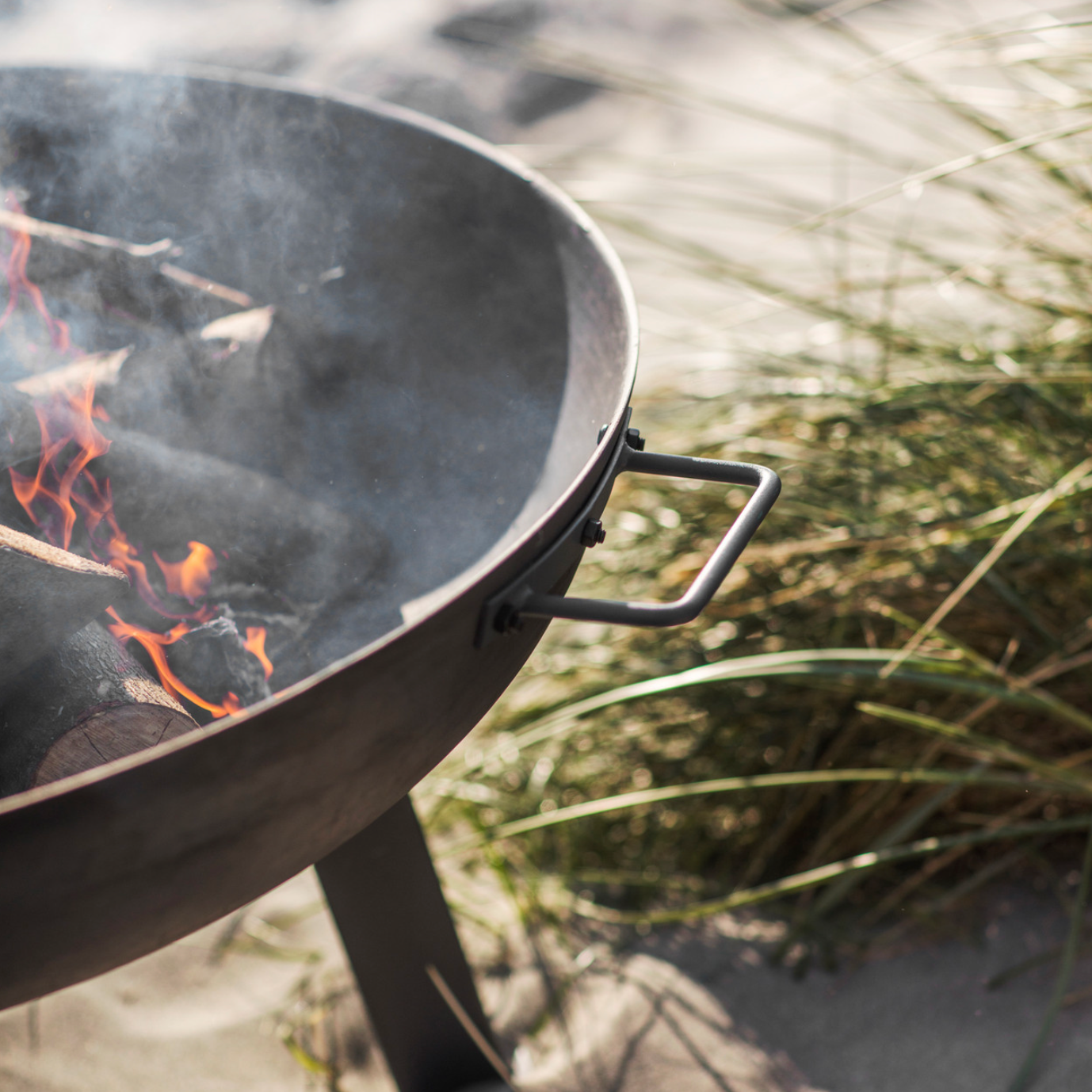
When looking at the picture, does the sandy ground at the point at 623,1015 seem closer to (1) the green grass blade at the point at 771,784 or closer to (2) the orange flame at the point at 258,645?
(1) the green grass blade at the point at 771,784

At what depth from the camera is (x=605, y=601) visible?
0.64m

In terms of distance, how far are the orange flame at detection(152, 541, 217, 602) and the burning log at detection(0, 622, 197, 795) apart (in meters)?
0.17

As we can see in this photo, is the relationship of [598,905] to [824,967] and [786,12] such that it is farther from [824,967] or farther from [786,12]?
[786,12]

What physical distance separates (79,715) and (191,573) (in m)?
0.27

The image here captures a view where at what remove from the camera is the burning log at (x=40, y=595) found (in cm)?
75

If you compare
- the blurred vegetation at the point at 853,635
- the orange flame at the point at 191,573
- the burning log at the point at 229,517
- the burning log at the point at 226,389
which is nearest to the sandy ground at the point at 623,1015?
the blurred vegetation at the point at 853,635

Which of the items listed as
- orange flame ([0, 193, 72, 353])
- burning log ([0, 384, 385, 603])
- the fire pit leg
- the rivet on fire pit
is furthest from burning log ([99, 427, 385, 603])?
the rivet on fire pit

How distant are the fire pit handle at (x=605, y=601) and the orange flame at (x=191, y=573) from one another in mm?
457

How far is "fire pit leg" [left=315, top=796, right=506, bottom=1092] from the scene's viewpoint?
0.90 metres

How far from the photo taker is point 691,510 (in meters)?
1.42

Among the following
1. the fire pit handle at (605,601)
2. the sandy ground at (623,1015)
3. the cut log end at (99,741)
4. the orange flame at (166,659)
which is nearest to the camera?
the fire pit handle at (605,601)

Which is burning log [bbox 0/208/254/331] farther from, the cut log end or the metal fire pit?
the cut log end

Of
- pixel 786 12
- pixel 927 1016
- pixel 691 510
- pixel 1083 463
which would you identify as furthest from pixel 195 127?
pixel 927 1016

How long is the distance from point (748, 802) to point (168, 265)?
1015mm
